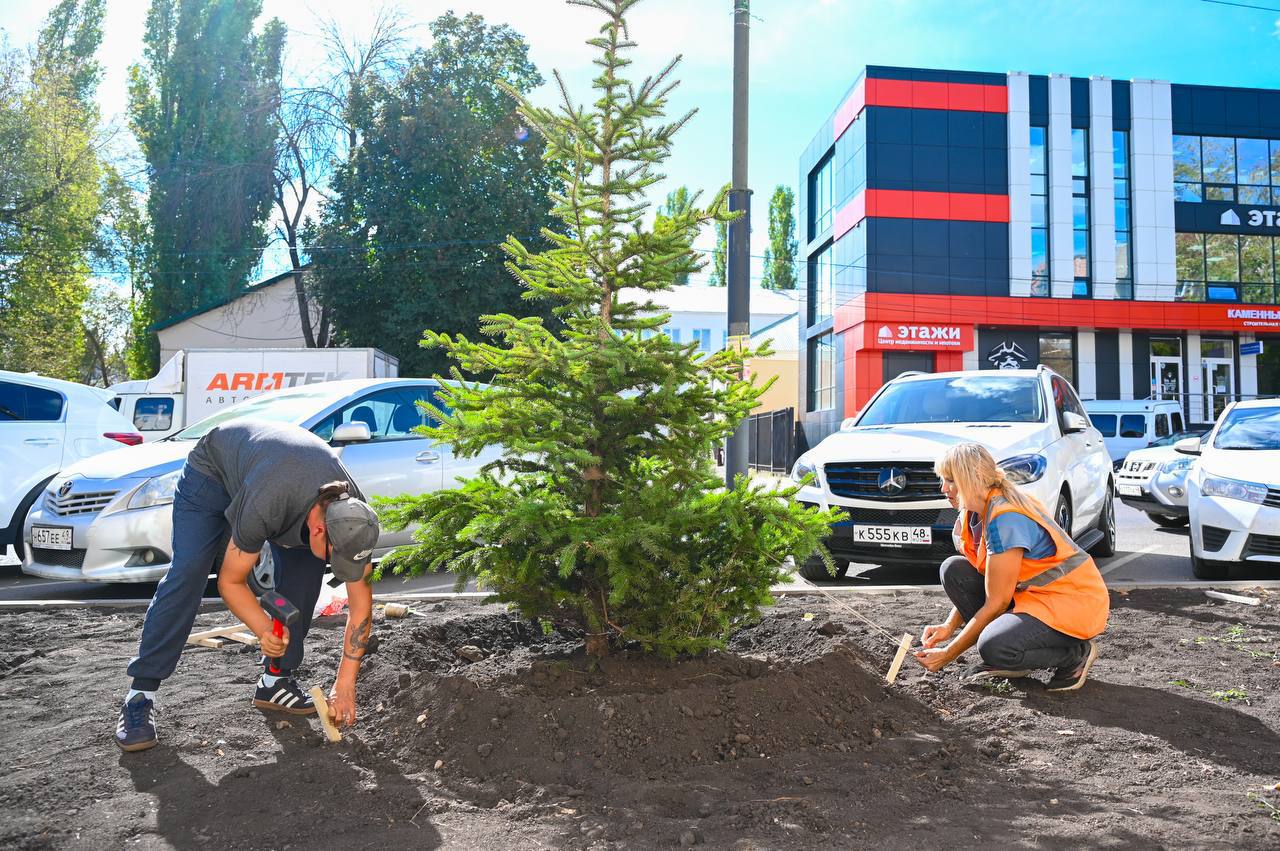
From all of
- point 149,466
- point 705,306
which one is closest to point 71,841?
point 149,466

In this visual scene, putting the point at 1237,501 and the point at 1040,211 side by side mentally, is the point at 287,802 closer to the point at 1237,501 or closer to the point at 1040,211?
the point at 1237,501

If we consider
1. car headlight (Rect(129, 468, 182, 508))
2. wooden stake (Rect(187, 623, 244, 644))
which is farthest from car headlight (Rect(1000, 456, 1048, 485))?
car headlight (Rect(129, 468, 182, 508))

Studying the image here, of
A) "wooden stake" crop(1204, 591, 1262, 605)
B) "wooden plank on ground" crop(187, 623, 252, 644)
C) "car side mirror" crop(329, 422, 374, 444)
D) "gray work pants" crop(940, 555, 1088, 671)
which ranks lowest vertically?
"wooden plank on ground" crop(187, 623, 252, 644)

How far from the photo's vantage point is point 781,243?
55.7 metres

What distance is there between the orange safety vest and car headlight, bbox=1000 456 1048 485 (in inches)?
114

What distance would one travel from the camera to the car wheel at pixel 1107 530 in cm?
880

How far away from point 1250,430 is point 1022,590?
219 inches

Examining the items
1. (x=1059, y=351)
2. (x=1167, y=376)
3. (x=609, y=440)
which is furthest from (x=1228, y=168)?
(x=609, y=440)

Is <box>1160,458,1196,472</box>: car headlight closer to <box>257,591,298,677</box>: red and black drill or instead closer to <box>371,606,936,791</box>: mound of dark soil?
<box>371,606,936,791</box>: mound of dark soil

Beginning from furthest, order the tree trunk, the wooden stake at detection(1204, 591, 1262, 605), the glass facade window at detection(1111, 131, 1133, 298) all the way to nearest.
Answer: the glass facade window at detection(1111, 131, 1133, 298) < the wooden stake at detection(1204, 591, 1262, 605) < the tree trunk


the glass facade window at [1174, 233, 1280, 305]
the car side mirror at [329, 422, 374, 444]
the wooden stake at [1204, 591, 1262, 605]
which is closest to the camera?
the wooden stake at [1204, 591, 1262, 605]

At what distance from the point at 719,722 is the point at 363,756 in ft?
4.29

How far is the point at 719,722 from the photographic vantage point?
11.0 feet

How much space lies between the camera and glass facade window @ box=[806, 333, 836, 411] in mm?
33969
